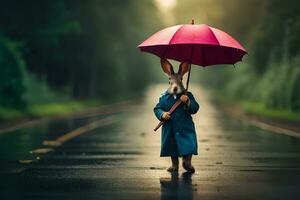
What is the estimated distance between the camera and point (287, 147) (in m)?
19.2

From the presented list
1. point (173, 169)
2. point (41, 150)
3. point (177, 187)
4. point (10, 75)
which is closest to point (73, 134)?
point (41, 150)

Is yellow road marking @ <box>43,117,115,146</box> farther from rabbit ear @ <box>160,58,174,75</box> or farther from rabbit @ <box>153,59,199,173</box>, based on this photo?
rabbit ear @ <box>160,58,174,75</box>

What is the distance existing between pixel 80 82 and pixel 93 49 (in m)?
5.22

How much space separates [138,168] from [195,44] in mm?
2308

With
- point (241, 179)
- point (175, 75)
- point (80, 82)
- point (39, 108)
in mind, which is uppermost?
point (80, 82)

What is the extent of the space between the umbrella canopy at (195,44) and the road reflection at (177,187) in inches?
80.3

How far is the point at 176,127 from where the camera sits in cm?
1359

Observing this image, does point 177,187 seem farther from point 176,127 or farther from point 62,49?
point 62,49

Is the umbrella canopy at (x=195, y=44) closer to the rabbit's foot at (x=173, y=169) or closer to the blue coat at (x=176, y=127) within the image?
the blue coat at (x=176, y=127)

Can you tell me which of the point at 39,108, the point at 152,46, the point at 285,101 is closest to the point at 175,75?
the point at 152,46

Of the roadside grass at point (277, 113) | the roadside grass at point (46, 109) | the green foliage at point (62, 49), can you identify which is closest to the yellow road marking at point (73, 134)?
the roadside grass at point (46, 109)

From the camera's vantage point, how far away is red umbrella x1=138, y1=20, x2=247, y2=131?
43.1 ft

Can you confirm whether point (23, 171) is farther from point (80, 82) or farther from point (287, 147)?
point (80, 82)

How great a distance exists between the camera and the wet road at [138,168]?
36.5 ft
